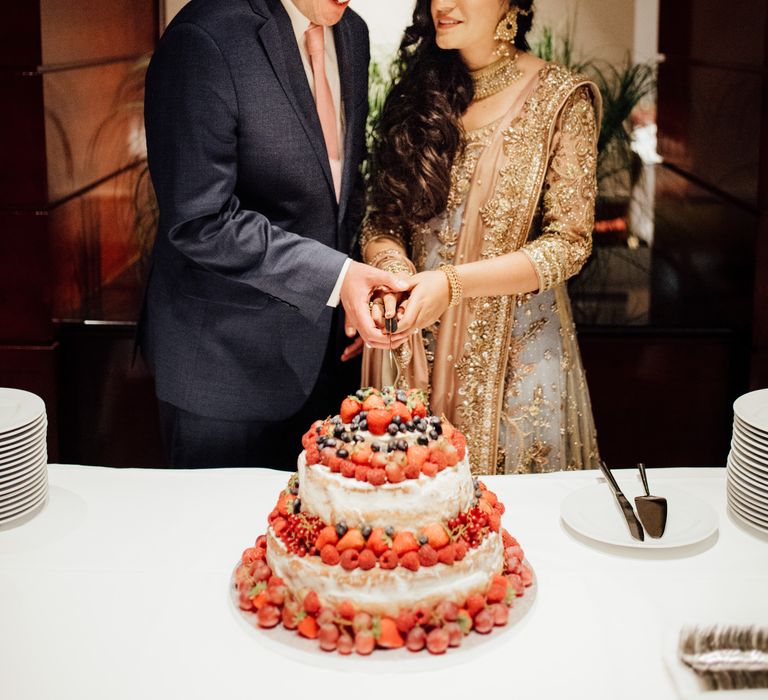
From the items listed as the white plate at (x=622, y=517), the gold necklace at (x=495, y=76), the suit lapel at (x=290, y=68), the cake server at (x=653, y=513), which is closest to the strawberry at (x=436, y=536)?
the white plate at (x=622, y=517)

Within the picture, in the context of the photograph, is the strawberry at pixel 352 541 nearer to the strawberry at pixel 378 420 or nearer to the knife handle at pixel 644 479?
the strawberry at pixel 378 420

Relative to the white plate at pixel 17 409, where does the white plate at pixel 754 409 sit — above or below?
above

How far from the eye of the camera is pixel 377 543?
62.2 inches

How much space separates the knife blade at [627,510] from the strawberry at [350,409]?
0.56 meters

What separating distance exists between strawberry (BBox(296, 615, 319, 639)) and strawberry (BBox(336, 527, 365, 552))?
12cm

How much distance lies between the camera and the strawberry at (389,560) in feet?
5.11

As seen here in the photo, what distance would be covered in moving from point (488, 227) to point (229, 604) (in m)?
1.42

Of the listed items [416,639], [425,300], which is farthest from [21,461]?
[425,300]

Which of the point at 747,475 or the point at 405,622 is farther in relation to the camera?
the point at 747,475

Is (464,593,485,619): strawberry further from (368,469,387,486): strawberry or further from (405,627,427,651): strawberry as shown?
(368,469,387,486): strawberry

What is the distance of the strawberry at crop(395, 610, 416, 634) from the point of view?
1530mm

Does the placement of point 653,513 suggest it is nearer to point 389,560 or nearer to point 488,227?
point 389,560

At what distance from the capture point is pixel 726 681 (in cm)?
139

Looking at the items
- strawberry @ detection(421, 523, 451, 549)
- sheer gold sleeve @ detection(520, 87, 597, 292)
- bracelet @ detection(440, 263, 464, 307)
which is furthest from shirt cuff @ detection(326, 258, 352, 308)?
strawberry @ detection(421, 523, 451, 549)
